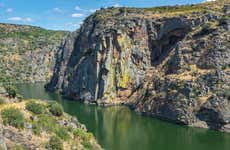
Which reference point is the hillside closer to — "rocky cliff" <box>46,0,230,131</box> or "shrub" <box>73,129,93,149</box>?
"shrub" <box>73,129,93,149</box>

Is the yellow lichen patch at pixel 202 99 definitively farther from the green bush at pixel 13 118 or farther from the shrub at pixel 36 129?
the green bush at pixel 13 118

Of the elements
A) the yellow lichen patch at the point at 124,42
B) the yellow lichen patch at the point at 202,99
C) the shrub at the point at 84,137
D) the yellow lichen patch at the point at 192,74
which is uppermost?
the yellow lichen patch at the point at 124,42

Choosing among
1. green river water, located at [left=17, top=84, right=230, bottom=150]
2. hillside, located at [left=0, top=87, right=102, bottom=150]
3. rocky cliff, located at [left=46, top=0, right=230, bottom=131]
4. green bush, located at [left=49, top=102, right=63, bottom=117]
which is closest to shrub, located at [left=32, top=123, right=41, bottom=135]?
hillside, located at [left=0, top=87, right=102, bottom=150]

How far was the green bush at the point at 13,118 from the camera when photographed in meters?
36.3

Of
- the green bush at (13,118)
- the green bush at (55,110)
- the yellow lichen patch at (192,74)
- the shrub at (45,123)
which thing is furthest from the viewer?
the yellow lichen patch at (192,74)

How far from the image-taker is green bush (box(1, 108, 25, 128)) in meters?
36.3

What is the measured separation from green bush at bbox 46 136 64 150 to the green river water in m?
29.7

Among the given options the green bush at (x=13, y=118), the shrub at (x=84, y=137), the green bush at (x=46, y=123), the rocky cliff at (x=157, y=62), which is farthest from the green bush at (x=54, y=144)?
the rocky cliff at (x=157, y=62)

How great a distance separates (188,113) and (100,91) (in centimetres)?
4231

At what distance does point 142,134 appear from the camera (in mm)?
79875

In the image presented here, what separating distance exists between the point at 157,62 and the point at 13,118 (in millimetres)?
97418

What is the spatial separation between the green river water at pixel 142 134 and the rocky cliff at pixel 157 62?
531 cm

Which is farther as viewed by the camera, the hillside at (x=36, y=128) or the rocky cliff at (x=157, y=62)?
the rocky cliff at (x=157, y=62)

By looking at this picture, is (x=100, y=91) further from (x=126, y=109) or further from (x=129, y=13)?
(x=129, y=13)
